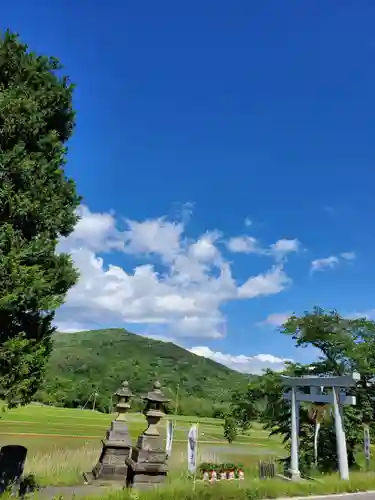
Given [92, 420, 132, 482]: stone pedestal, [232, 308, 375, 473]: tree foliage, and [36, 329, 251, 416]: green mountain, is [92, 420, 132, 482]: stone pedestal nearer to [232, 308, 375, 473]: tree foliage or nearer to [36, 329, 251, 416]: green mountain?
[232, 308, 375, 473]: tree foliage

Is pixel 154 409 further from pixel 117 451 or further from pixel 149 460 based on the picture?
pixel 117 451

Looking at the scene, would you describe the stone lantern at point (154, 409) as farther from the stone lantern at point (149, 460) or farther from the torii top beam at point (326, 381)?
the torii top beam at point (326, 381)

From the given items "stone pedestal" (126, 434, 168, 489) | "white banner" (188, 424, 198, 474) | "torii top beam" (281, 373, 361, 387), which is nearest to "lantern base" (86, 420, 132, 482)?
"stone pedestal" (126, 434, 168, 489)

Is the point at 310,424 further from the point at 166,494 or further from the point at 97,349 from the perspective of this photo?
the point at 97,349

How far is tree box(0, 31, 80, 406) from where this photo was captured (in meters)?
8.69

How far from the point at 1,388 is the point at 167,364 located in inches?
6179

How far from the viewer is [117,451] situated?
15.3 metres

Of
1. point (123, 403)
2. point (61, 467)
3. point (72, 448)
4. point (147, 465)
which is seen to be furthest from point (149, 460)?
point (72, 448)

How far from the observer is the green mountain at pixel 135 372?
79750mm

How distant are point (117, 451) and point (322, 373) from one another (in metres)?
10.5

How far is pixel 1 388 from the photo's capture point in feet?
28.0

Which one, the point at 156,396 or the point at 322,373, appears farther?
the point at 322,373

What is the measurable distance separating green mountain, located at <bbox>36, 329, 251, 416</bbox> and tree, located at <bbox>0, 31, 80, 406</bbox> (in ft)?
137

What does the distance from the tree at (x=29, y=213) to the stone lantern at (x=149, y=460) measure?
5.70 meters
